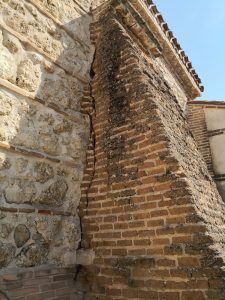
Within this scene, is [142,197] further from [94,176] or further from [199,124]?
[199,124]

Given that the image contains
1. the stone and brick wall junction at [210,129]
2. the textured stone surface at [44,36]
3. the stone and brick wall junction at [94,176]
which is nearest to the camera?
the stone and brick wall junction at [94,176]

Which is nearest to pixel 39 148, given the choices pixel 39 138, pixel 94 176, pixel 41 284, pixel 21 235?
pixel 39 138

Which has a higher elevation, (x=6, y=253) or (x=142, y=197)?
(x=142, y=197)

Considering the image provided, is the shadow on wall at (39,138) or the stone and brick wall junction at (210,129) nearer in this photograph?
the shadow on wall at (39,138)

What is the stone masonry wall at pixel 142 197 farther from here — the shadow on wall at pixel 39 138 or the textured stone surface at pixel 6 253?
the textured stone surface at pixel 6 253

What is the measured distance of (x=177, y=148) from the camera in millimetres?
3443

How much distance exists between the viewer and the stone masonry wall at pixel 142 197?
2.82 metres

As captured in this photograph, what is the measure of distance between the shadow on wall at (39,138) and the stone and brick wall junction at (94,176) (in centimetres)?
1

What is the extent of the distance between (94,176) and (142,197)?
0.74m

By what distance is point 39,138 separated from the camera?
3.33 meters

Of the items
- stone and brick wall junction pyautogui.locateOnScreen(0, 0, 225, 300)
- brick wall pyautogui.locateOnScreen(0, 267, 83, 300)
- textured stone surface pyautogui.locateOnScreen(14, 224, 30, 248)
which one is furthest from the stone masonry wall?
textured stone surface pyautogui.locateOnScreen(14, 224, 30, 248)

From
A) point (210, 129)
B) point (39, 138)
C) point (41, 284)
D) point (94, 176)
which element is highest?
point (210, 129)

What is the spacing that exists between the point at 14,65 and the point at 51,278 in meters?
2.16

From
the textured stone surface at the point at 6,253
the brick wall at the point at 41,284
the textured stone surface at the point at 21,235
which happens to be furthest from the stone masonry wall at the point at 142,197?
the textured stone surface at the point at 6,253
